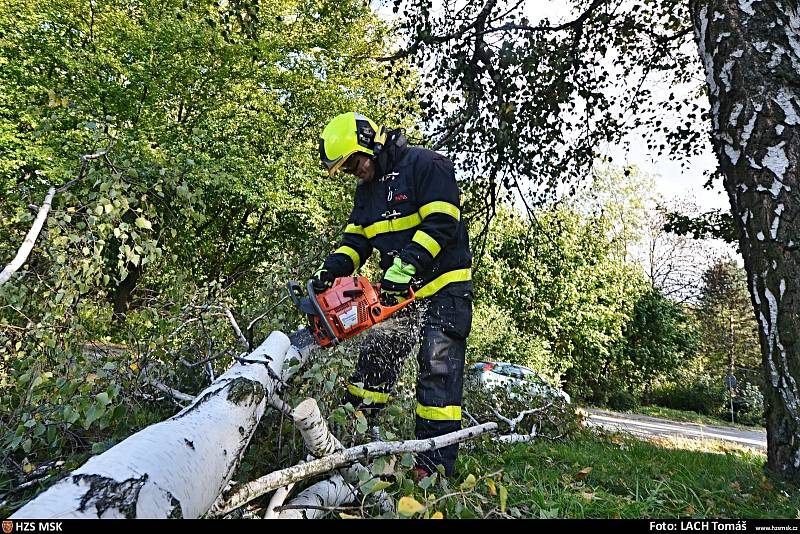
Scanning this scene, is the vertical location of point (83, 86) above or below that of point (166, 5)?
below

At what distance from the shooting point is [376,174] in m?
3.07

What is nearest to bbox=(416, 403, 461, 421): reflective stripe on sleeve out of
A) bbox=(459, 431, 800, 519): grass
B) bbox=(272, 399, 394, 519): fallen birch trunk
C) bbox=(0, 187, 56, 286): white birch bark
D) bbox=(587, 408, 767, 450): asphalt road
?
bbox=(459, 431, 800, 519): grass

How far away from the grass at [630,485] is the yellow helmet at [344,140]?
1.91 m

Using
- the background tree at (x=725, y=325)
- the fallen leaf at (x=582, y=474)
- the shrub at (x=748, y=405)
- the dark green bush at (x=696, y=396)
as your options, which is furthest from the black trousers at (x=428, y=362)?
the background tree at (x=725, y=325)

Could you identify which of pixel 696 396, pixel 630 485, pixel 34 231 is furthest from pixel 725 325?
pixel 34 231

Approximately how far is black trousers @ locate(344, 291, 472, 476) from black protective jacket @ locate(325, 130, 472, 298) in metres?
0.16

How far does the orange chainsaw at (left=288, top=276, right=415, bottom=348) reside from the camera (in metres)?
2.56

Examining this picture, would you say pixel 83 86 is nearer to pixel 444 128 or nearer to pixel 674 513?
pixel 444 128

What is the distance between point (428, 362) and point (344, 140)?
136 cm

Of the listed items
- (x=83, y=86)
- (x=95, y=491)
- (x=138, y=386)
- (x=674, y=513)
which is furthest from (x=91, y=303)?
(x=83, y=86)

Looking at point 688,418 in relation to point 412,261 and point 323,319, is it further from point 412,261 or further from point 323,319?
point 323,319

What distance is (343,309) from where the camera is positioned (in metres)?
2.56

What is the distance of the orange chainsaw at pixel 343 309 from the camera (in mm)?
2557

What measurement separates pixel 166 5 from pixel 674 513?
49.4 ft
